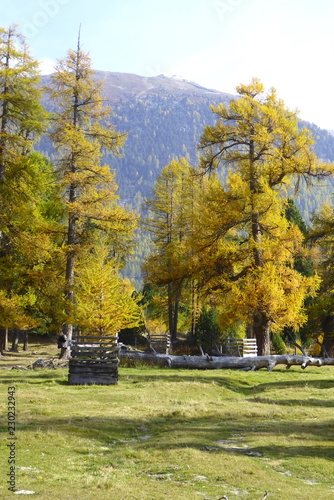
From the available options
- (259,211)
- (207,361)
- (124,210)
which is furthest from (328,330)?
(124,210)

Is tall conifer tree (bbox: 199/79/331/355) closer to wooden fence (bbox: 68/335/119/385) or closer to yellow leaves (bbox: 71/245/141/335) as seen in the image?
yellow leaves (bbox: 71/245/141/335)

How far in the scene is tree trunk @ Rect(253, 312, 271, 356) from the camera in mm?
23766

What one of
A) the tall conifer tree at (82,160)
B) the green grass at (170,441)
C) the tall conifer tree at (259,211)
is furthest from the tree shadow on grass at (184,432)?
the tall conifer tree at (82,160)

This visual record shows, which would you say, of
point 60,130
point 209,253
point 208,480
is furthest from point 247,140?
point 208,480

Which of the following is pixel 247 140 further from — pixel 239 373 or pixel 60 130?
pixel 239 373

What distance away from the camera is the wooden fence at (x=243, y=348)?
88.7ft

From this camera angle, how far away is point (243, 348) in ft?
88.2

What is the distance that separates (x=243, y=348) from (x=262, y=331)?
3200mm

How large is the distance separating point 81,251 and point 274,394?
1189 centimetres

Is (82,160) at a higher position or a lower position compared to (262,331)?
higher

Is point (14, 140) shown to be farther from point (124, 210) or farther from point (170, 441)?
point (170, 441)

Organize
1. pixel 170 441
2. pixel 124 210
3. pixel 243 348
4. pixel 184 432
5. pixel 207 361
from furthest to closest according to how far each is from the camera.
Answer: pixel 243 348 < pixel 124 210 < pixel 207 361 < pixel 184 432 < pixel 170 441

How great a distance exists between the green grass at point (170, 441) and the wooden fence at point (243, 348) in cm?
1035

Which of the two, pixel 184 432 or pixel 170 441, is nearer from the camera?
pixel 170 441
